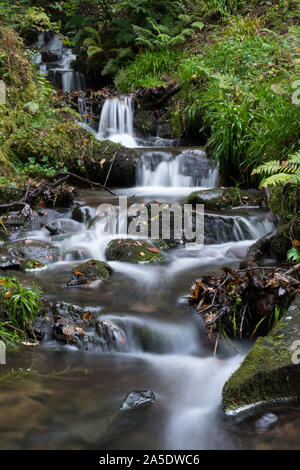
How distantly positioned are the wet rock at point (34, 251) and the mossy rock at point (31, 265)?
14 cm

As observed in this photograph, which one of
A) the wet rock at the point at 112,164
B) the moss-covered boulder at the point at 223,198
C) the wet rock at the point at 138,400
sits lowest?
the wet rock at the point at 138,400

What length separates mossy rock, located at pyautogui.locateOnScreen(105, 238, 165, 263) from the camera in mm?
5152

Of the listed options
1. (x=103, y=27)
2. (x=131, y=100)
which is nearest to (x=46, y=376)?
(x=131, y=100)

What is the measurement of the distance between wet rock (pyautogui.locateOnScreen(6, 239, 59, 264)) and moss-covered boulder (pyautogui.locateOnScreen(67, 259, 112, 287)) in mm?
745

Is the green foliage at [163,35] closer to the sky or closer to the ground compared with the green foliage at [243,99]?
closer to the sky

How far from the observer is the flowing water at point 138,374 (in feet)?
7.27

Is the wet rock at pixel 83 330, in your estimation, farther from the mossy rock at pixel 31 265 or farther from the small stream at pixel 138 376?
the mossy rock at pixel 31 265

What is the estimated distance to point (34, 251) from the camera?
5.24 metres

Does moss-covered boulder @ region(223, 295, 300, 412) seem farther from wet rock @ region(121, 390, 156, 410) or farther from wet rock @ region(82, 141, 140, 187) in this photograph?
wet rock @ region(82, 141, 140, 187)

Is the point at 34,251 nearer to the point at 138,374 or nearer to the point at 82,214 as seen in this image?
the point at 82,214

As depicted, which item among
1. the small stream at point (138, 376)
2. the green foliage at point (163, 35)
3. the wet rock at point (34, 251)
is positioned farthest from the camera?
the green foliage at point (163, 35)

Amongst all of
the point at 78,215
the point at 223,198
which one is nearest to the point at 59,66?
the point at 78,215

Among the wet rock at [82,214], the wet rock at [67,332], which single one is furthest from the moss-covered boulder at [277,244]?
the wet rock at [82,214]

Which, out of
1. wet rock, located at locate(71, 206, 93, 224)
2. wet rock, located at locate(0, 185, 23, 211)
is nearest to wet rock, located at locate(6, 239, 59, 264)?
wet rock, located at locate(71, 206, 93, 224)
